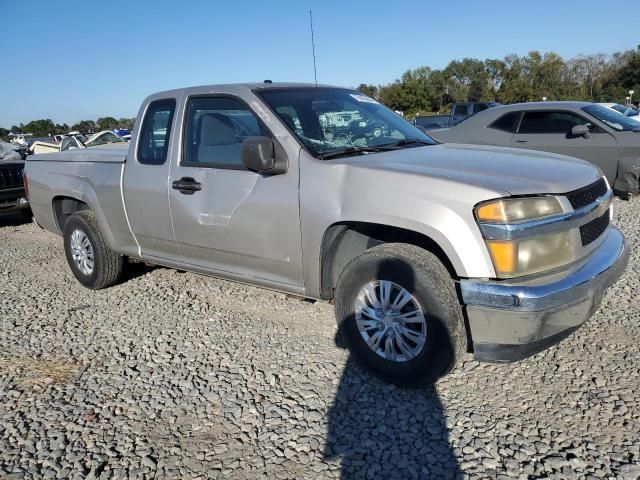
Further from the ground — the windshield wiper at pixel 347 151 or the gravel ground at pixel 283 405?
the windshield wiper at pixel 347 151

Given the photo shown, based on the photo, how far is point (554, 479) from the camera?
2.40 meters

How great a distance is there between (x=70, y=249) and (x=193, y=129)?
2214 mm

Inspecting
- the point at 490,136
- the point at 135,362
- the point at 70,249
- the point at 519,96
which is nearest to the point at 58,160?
the point at 70,249

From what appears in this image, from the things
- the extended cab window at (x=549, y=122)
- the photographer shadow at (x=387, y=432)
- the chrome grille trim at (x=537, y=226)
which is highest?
the extended cab window at (x=549, y=122)

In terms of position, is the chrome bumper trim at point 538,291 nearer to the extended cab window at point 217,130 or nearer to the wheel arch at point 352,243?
the wheel arch at point 352,243

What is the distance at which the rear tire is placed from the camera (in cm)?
514

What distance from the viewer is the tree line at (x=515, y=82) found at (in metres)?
58.6

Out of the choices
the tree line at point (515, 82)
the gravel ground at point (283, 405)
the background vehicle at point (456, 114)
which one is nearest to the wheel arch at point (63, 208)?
the gravel ground at point (283, 405)

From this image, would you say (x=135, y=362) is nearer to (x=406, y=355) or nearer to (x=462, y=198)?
(x=406, y=355)

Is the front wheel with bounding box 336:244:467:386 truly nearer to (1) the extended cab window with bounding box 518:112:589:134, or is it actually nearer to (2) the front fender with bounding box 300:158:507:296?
(2) the front fender with bounding box 300:158:507:296

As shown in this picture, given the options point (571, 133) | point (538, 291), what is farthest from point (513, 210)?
point (571, 133)

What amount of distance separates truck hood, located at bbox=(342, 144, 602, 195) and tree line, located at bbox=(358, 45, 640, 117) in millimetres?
52689

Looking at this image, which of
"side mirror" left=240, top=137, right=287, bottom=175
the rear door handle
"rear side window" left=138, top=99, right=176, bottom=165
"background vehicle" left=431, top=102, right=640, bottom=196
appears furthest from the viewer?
"background vehicle" left=431, top=102, right=640, bottom=196

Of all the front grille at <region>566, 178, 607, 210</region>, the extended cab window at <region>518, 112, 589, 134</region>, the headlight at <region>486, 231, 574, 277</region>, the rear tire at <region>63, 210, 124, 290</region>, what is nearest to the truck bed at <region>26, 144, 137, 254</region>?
the rear tire at <region>63, 210, 124, 290</region>
